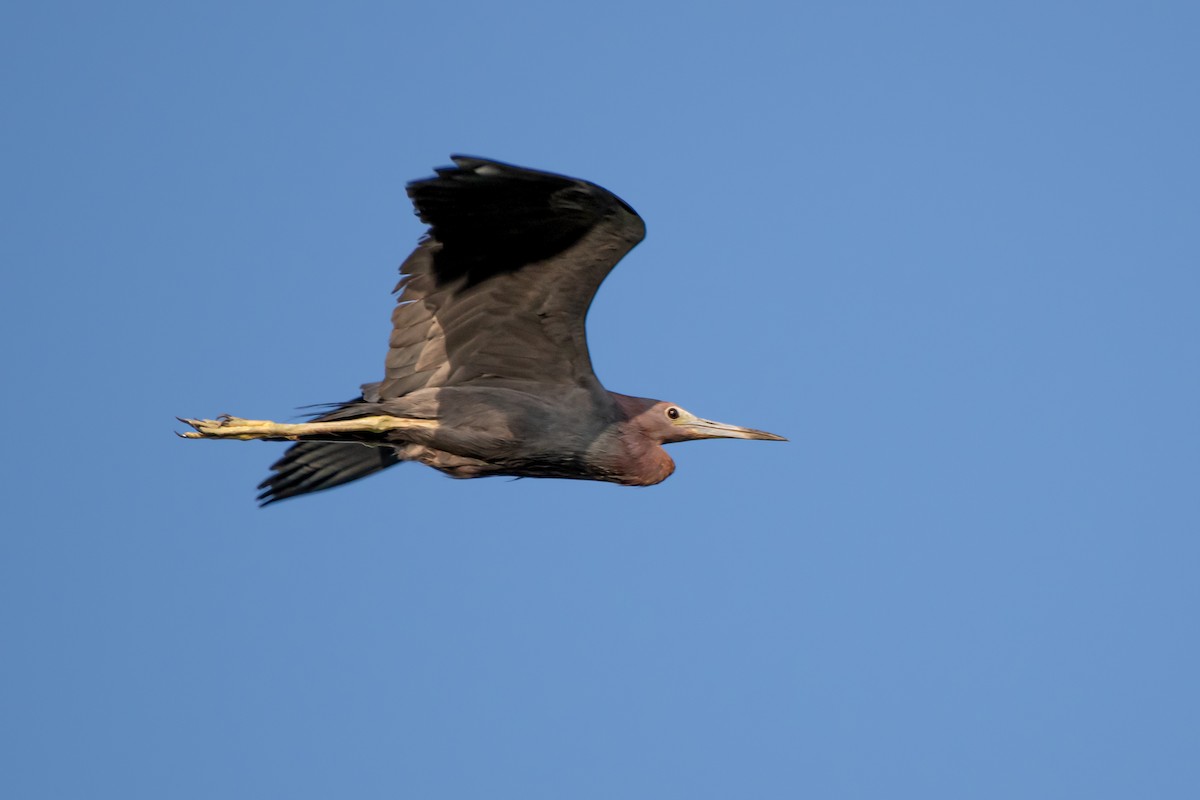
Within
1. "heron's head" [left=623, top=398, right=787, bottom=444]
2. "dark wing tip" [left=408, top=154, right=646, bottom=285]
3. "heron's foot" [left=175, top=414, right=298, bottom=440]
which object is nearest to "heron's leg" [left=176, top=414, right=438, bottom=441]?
"heron's foot" [left=175, top=414, right=298, bottom=440]

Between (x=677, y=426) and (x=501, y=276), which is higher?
(x=501, y=276)

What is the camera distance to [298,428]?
11.4 m

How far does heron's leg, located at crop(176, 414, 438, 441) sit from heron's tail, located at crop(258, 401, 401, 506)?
1635 mm

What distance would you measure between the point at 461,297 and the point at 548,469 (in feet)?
4.52

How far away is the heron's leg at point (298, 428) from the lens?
1134cm

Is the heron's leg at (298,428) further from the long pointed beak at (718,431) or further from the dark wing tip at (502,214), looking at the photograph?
the long pointed beak at (718,431)

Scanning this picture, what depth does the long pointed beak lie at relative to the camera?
41.7ft

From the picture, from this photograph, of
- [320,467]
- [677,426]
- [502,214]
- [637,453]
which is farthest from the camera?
[320,467]

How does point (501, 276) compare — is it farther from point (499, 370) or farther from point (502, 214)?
point (499, 370)

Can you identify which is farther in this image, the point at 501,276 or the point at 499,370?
the point at 499,370

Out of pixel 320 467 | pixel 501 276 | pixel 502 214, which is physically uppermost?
pixel 502 214

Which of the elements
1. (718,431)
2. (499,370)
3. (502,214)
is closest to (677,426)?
(718,431)

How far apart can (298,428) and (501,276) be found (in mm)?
1686

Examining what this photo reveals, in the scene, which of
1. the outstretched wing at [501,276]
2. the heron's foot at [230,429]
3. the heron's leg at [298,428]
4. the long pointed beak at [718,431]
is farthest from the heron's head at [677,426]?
the heron's foot at [230,429]
